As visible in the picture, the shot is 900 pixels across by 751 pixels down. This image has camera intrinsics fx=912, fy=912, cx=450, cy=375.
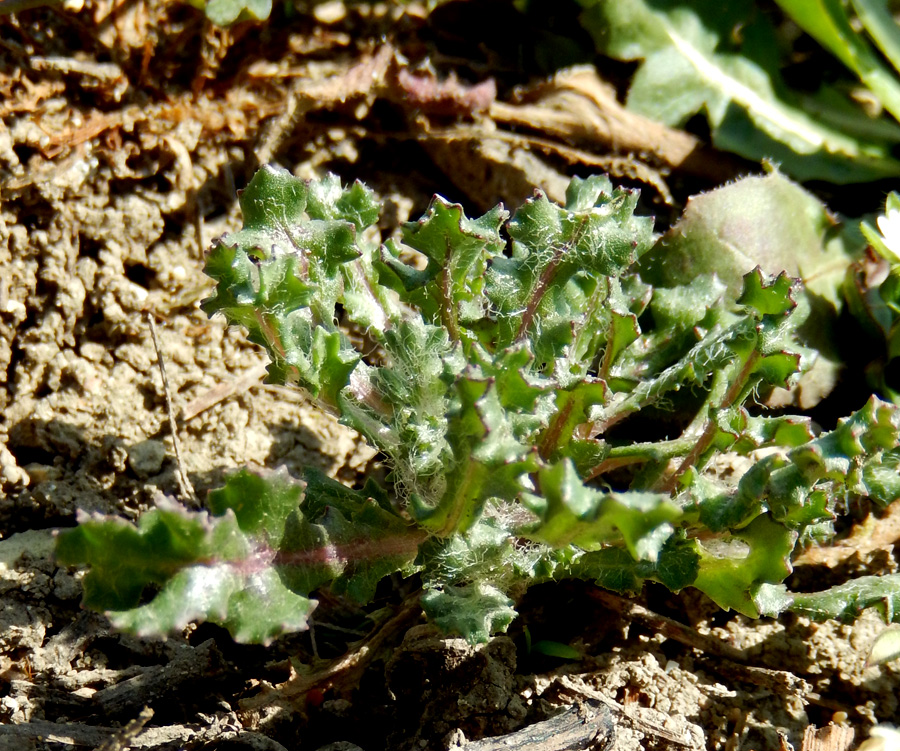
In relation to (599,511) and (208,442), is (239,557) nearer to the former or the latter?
(599,511)

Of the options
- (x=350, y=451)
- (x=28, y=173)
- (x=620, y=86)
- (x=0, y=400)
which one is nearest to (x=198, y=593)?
(x=350, y=451)

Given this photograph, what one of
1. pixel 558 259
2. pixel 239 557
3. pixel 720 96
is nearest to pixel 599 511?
pixel 239 557

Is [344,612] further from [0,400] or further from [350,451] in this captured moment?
[0,400]

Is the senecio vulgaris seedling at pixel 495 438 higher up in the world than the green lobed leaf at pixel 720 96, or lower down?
lower down

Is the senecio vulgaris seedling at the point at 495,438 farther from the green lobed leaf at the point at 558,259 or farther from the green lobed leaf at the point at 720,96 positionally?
the green lobed leaf at the point at 720,96

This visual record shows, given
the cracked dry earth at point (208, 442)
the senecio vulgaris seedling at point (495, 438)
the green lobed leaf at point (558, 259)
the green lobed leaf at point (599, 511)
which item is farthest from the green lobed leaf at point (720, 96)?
the green lobed leaf at point (599, 511)
